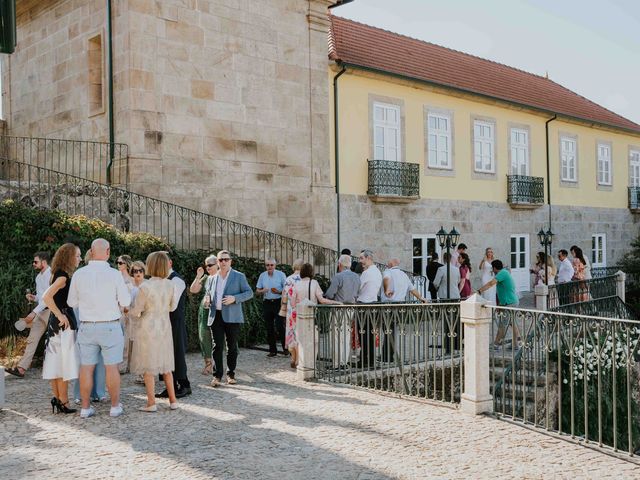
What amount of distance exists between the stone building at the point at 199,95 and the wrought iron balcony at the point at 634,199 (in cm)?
1797

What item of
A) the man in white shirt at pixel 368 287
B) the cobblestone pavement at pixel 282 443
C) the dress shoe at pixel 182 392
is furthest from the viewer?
the man in white shirt at pixel 368 287

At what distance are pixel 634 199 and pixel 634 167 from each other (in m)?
1.40

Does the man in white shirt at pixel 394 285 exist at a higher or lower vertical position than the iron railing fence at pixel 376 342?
higher

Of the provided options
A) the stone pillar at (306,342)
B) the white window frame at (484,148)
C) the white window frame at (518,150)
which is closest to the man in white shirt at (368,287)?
the stone pillar at (306,342)

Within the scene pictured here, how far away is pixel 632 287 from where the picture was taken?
81.4 feet

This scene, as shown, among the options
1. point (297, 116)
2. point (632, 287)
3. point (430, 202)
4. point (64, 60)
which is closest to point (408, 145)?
point (430, 202)

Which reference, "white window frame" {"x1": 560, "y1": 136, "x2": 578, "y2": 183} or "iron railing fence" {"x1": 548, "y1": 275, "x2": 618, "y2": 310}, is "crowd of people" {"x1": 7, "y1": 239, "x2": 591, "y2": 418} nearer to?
"iron railing fence" {"x1": 548, "y1": 275, "x2": 618, "y2": 310}

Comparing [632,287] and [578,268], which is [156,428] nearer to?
[578,268]

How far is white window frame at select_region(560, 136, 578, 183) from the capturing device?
84.1ft

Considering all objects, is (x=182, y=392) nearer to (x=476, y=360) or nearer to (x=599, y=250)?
(x=476, y=360)

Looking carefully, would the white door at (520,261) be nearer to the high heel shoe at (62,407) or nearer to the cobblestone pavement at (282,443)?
the cobblestone pavement at (282,443)

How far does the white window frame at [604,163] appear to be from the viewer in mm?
27797

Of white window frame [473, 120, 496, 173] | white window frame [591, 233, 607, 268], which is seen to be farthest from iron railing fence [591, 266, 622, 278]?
white window frame [473, 120, 496, 173]

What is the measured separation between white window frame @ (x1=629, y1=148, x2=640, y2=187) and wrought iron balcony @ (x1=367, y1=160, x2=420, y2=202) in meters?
14.7
